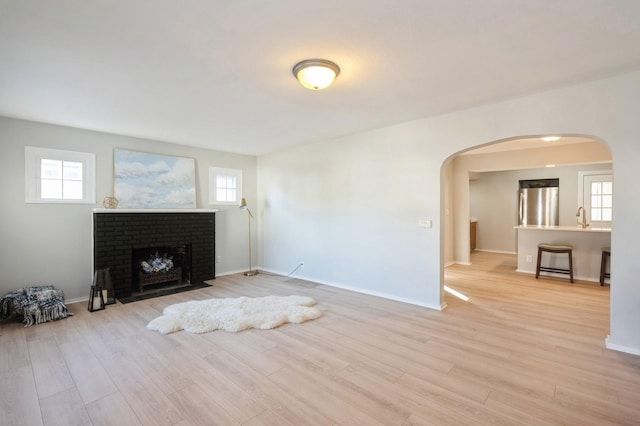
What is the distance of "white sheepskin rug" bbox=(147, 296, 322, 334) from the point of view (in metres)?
3.34

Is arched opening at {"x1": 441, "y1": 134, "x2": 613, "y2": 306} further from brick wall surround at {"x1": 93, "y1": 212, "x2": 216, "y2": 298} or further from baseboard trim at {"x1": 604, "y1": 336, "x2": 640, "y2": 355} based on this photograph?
brick wall surround at {"x1": 93, "y1": 212, "x2": 216, "y2": 298}

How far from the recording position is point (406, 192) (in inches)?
166

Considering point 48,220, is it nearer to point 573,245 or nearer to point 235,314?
point 235,314

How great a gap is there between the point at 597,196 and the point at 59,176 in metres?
10.7

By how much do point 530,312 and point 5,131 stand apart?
24.0ft

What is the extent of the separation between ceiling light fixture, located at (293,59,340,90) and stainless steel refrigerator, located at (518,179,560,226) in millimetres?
7603

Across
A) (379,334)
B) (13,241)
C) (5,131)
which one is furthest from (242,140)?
(379,334)

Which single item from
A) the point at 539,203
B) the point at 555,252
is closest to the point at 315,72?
the point at 555,252

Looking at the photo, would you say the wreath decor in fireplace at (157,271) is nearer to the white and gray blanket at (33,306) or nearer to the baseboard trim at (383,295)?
the white and gray blanket at (33,306)

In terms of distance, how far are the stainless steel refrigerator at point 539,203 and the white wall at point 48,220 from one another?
8.83 meters

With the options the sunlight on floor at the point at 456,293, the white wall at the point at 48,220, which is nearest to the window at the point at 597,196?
the sunlight on floor at the point at 456,293

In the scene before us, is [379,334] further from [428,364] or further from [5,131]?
[5,131]

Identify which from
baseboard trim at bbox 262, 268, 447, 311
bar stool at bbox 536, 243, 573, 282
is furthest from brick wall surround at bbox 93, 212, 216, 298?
bar stool at bbox 536, 243, 573, 282

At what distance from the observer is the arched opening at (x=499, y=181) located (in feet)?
17.8
